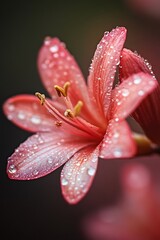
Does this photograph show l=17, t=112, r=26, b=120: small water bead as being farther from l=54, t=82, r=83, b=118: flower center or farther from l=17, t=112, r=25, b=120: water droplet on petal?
l=54, t=82, r=83, b=118: flower center

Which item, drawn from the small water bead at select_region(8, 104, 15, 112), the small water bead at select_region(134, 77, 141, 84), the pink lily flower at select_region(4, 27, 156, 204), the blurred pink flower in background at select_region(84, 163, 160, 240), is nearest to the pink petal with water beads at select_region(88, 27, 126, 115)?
the pink lily flower at select_region(4, 27, 156, 204)

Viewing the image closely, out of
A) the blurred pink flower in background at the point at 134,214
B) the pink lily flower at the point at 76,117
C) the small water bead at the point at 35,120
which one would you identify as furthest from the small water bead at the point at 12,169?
the blurred pink flower in background at the point at 134,214

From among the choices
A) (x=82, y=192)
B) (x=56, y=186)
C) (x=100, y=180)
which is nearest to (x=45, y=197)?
(x=56, y=186)

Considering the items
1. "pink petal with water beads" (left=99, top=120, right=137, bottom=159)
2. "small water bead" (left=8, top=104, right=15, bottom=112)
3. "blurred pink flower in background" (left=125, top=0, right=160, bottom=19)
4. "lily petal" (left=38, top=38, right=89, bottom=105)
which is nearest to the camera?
"pink petal with water beads" (left=99, top=120, right=137, bottom=159)

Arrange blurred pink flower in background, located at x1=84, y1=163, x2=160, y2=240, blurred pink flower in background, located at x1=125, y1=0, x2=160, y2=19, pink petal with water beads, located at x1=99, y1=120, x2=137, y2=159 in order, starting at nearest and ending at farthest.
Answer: pink petal with water beads, located at x1=99, y1=120, x2=137, y2=159, blurred pink flower in background, located at x1=84, y1=163, x2=160, y2=240, blurred pink flower in background, located at x1=125, y1=0, x2=160, y2=19

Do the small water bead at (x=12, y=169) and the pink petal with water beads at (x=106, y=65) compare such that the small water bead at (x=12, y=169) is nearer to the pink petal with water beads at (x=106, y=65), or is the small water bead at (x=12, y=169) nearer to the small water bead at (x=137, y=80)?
the pink petal with water beads at (x=106, y=65)

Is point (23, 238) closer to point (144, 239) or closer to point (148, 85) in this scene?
point (144, 239)
